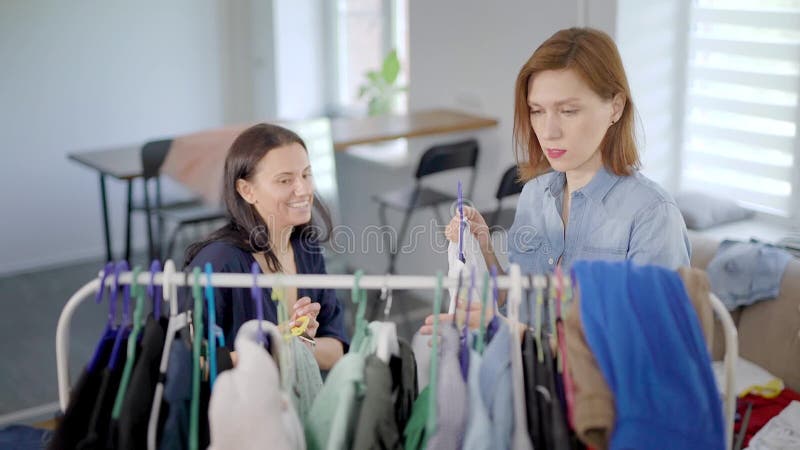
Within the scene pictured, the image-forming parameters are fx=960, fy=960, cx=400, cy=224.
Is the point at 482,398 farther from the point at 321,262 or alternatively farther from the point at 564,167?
the point at 321,262

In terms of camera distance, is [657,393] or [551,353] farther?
[551,353]

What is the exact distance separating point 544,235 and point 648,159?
192 centimetres

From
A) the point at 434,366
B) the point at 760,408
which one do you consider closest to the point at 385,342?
the point at 434,366

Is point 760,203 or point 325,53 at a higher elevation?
point 325,53

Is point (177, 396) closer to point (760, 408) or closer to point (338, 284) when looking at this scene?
point (338, 284)

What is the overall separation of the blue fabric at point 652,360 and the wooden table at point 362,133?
9.43 ft

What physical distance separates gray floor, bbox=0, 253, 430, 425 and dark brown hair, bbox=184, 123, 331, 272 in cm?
186

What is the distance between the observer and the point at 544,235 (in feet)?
6.83

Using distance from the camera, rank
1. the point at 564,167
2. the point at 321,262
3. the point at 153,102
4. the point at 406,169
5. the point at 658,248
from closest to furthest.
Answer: the point at 658,248 < the point at 564,167 < the point at 321,262 < the point at 406,169 < the point at 153,102

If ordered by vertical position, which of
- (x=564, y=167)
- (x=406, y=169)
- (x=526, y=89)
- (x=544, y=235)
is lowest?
(x=406, y=169)

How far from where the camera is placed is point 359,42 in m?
5.88

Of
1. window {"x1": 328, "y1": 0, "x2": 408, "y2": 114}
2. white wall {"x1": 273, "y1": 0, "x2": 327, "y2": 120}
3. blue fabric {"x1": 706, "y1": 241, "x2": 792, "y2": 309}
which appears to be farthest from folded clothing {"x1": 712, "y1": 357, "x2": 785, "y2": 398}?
white wall {"x1": 273, "y1": 0, "x2": 327, "y2": 120}

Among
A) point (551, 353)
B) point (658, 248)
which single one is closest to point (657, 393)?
point (551, 353)

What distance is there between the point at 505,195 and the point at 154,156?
152 cm
